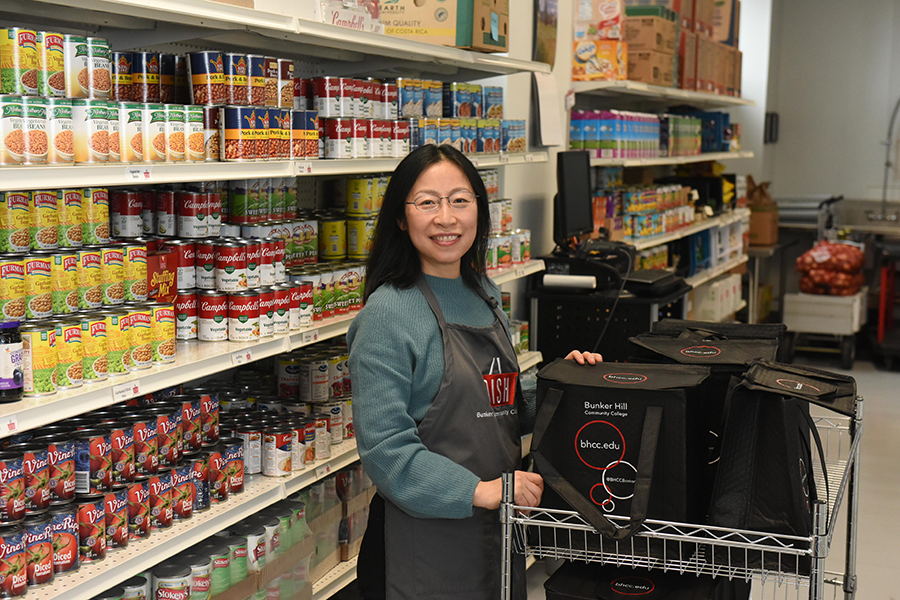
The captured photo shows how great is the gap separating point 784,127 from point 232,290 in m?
9.13

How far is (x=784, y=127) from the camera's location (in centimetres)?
1016

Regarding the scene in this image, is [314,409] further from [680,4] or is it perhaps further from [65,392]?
[680,4]

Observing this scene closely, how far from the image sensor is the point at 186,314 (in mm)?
2346

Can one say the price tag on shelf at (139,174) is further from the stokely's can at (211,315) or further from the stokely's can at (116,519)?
the stokely's can at (116,519)

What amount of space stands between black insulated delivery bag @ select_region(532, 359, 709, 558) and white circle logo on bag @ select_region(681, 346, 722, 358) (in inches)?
8.0

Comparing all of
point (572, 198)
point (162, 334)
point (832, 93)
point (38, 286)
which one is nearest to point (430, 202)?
point (162, 334)

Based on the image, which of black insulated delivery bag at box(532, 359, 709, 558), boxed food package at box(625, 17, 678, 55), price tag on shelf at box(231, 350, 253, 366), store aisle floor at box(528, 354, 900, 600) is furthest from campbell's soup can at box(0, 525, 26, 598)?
boxed food package at box(625, 17, 678, 55)

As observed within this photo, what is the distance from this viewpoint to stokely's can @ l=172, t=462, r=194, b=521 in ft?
7.27

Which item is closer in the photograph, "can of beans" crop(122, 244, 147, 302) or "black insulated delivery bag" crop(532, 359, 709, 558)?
"black insulated delivery bag" crop(532, 359, 709, 558)

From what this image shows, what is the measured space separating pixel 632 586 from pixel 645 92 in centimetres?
435

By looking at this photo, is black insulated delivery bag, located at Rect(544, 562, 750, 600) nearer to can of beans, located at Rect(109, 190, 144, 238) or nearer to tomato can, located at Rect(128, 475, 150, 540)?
tomato can, located at Rect(128, 475, 150, 540)

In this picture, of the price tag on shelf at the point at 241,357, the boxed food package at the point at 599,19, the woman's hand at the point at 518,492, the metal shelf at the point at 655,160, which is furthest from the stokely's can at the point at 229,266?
the boxed food package at the point at 599,19

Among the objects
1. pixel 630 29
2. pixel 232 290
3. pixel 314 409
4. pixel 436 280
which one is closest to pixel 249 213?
pixel 232 290

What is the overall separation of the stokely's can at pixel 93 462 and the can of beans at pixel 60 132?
63cm
